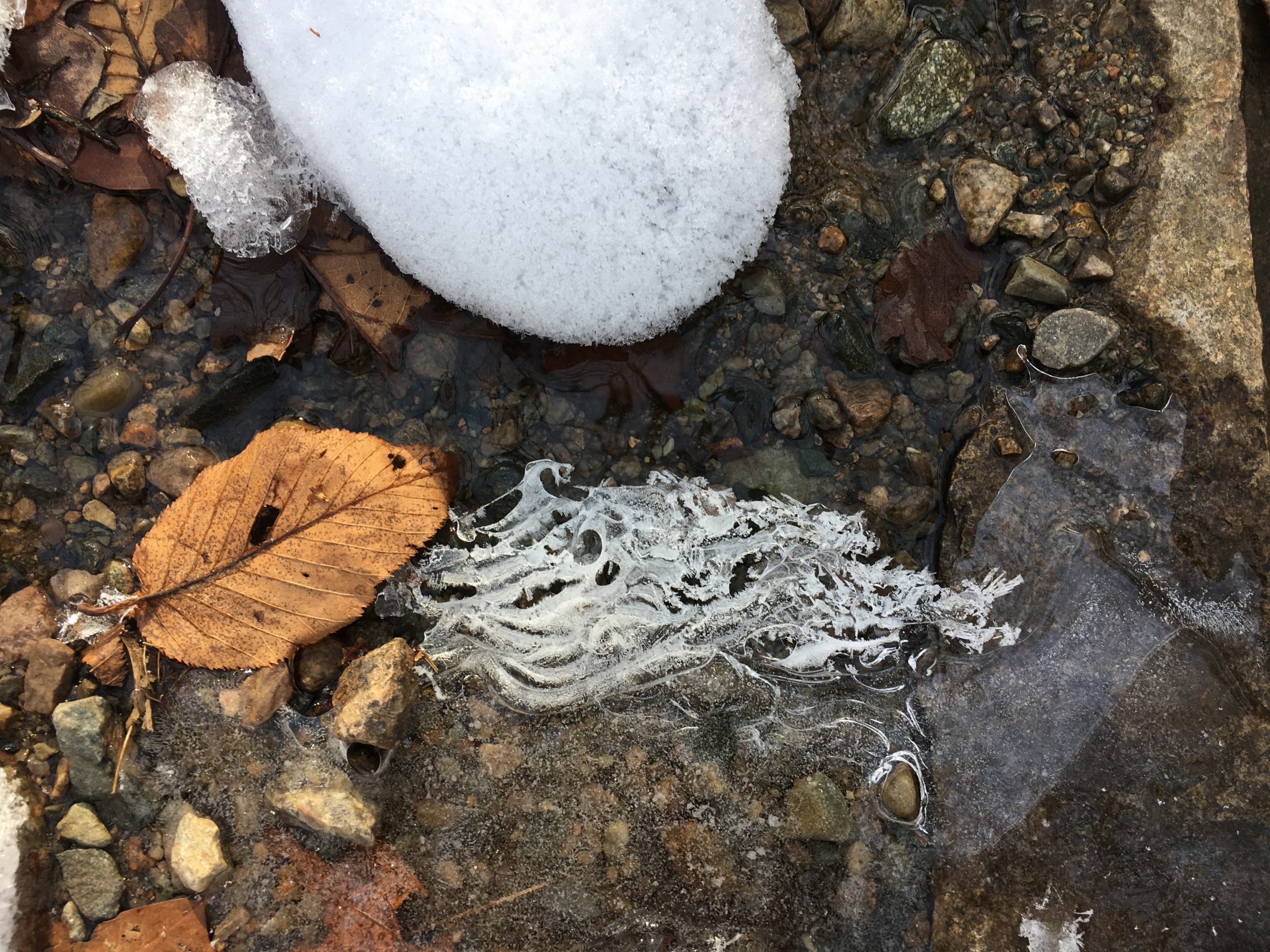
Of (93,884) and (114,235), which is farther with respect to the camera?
(114,235)

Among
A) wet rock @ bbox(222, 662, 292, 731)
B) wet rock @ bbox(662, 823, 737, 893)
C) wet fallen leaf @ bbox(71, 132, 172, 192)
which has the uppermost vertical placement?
wet fallen leaf @ bbox(71, 132, 172, 192)

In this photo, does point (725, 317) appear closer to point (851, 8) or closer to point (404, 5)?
point (851, 8)

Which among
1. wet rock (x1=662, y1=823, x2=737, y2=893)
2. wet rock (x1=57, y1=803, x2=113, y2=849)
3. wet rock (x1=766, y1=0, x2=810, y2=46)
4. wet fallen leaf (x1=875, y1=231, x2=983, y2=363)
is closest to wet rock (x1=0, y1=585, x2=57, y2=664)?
wet rock (x1=57, y1=803, x2=113, y2=849)

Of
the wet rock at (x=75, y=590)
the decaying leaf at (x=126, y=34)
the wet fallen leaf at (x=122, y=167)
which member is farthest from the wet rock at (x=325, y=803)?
the decaying leaf at (x=126, y=34)

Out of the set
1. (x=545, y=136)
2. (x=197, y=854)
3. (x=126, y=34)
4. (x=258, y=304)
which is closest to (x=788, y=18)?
(x=545, y=136)

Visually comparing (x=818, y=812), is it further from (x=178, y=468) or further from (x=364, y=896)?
(x=178, y=468)

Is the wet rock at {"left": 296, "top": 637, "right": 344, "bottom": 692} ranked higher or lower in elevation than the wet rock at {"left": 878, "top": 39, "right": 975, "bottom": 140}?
lower

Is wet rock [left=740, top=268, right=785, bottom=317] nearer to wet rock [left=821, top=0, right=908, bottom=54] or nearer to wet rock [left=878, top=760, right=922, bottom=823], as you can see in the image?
wet rock [left=821, top=0, right=908, bottom=54]
